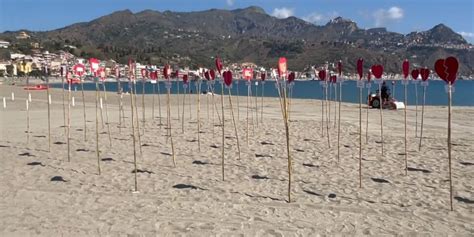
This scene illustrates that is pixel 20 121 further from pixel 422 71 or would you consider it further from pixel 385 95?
pixel 385 95

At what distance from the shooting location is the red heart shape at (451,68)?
22.7 feet

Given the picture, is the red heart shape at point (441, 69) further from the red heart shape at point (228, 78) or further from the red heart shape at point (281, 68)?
the red heart shape at point (228, 78)

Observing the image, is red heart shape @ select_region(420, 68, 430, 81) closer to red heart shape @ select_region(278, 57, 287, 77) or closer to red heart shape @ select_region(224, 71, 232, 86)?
red heart shape @ select_region(224, 71, 232, 86)

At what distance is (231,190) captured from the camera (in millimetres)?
7688

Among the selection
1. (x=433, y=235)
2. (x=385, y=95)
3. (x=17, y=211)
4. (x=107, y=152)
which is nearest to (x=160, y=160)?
(x=107, y=152)

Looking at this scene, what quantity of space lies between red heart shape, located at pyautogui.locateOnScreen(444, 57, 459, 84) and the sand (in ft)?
5.95

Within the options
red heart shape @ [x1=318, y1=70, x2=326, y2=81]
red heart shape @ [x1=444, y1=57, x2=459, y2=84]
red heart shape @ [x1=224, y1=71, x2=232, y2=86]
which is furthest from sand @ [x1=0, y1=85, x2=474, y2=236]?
red heart shape @ [x1=318, y1=70, x2=326, y2=81]

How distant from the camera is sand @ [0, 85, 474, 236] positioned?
5.88 m

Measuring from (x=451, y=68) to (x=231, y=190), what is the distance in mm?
3792

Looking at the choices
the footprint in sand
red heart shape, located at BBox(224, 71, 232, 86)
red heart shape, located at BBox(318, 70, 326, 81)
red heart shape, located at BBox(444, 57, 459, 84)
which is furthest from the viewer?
red heart shape, located at BBox(318, 70, 326, 81)

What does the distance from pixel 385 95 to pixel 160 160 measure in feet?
66.7

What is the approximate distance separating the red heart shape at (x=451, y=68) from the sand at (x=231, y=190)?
1.81 metres

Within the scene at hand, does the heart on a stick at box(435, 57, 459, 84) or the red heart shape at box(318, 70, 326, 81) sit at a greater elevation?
the red heart shape at box(318, 70, 326, 81)

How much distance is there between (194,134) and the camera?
14.6m
